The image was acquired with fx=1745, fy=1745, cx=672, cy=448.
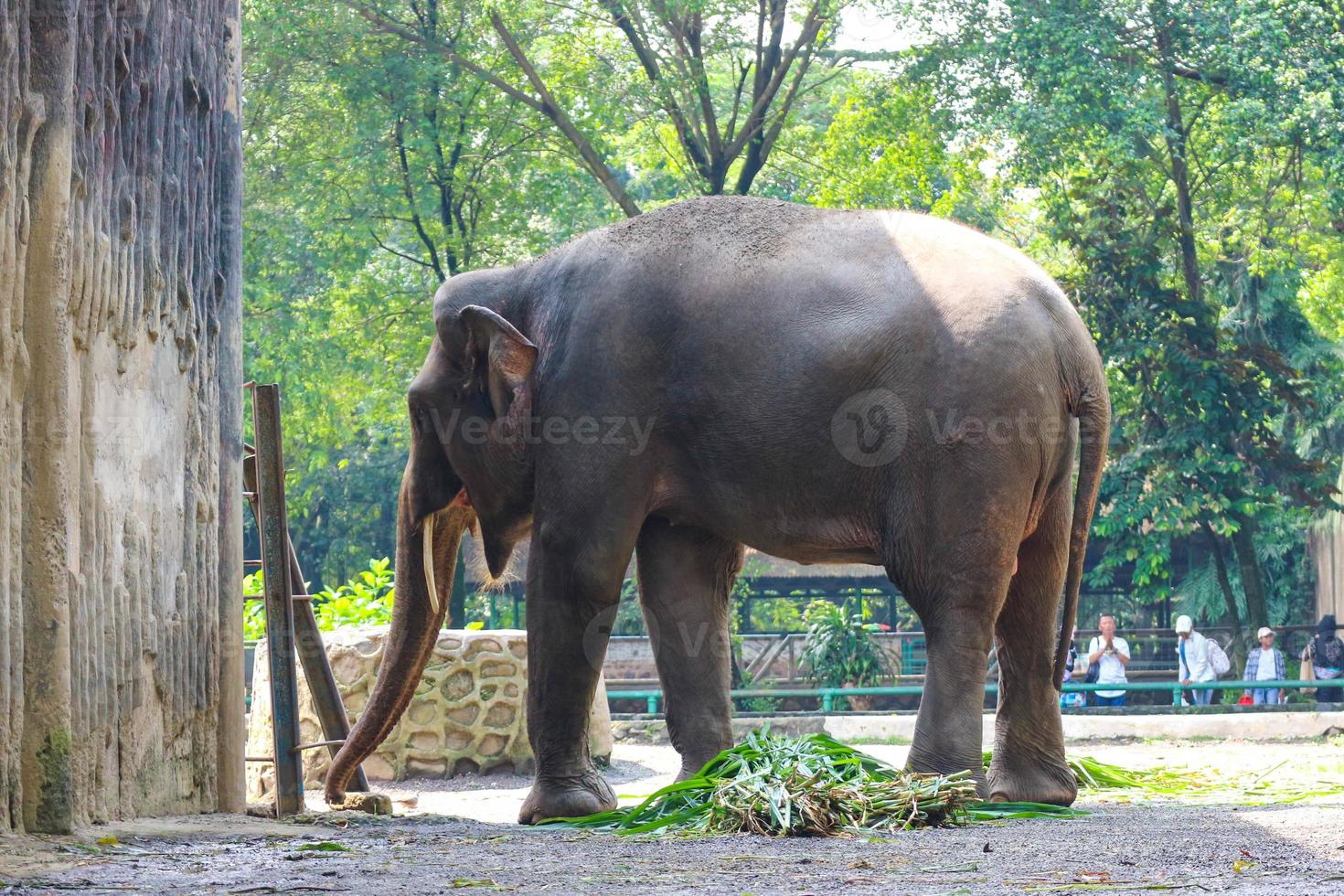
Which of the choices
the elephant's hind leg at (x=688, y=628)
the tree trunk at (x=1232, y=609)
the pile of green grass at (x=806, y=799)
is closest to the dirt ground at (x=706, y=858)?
the pile of green grass at (x=806, y=799)

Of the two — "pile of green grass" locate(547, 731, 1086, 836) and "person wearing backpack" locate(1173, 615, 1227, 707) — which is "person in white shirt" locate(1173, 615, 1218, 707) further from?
"pile of green grass" locate(547, 731, 1086, 836)

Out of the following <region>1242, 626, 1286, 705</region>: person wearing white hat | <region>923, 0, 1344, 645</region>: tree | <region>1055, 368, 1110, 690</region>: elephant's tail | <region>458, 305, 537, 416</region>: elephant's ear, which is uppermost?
<region>923, 0, 1344, 645</region>: tree

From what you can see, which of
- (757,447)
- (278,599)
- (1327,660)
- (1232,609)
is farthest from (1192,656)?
(278,599)

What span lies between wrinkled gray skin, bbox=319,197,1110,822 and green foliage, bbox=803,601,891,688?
9.93 meters

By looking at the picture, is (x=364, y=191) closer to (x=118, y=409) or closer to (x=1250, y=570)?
(x=1250, y=570)

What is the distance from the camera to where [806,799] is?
17.5ft

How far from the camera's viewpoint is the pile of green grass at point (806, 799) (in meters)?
5.33

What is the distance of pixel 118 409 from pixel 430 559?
2217 millimetres

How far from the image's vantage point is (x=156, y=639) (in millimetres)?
5816

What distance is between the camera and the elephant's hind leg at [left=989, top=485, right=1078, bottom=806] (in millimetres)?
6602

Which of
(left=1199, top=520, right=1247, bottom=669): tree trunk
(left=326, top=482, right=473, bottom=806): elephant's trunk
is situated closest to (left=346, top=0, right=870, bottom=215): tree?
(left=1199, top=520, right=1247, bottom=669): tree trunk

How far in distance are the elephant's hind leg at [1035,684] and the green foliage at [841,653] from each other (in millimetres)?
10517

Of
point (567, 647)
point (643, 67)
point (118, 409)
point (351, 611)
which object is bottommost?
point (567, 647)

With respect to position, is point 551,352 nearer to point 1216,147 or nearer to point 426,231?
point 426,231
